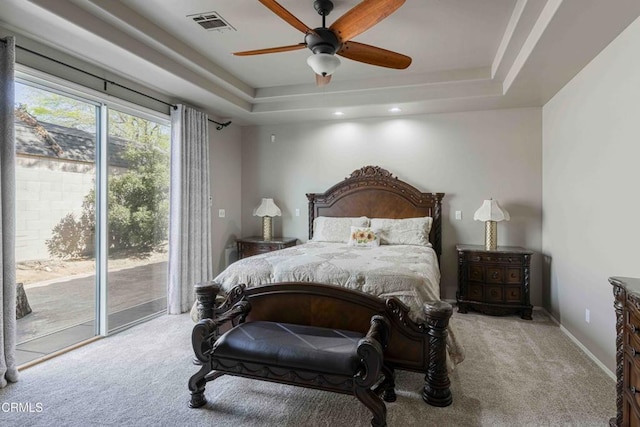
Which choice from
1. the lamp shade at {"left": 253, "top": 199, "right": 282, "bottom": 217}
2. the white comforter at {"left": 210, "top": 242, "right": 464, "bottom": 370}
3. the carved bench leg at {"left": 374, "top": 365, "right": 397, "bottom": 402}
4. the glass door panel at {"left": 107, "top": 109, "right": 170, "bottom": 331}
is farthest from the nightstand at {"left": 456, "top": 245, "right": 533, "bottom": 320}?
the glass door panel at {"left": 107, "top": 109, "right": 170, "bottom": 331}

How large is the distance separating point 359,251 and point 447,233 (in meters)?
1.68

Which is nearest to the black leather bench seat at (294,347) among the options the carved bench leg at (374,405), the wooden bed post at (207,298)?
the carved bench leg at (374,405)

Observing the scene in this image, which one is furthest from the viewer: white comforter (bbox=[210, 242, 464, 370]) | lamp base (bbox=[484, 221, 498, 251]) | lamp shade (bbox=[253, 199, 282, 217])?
lamp shade (bbox=[253, 199, 282, 217])

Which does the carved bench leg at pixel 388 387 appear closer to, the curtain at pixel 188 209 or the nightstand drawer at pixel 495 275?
the nightstand drawer at pixel 495 275

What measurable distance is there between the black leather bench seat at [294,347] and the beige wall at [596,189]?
2.04 m

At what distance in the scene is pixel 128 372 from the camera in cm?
269

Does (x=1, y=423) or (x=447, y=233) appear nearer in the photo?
(x=1, y=423)

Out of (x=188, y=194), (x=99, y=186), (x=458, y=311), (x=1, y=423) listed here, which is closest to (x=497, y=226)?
(x=458, y=311)

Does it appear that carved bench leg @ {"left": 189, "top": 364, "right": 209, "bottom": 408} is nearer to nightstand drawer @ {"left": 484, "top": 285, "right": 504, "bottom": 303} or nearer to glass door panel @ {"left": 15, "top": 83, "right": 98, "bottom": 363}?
glass door panel @ {"left": 15, "top": 83, "right": 98, "bottom": 363}

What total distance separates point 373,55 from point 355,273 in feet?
5.48

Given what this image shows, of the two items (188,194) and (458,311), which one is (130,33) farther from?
(458,311)

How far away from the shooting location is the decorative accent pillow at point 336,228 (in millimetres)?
4551

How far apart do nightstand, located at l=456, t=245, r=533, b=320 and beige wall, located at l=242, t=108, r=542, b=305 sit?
0.47 m

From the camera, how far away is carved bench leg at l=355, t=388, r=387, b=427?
1.90 metres
